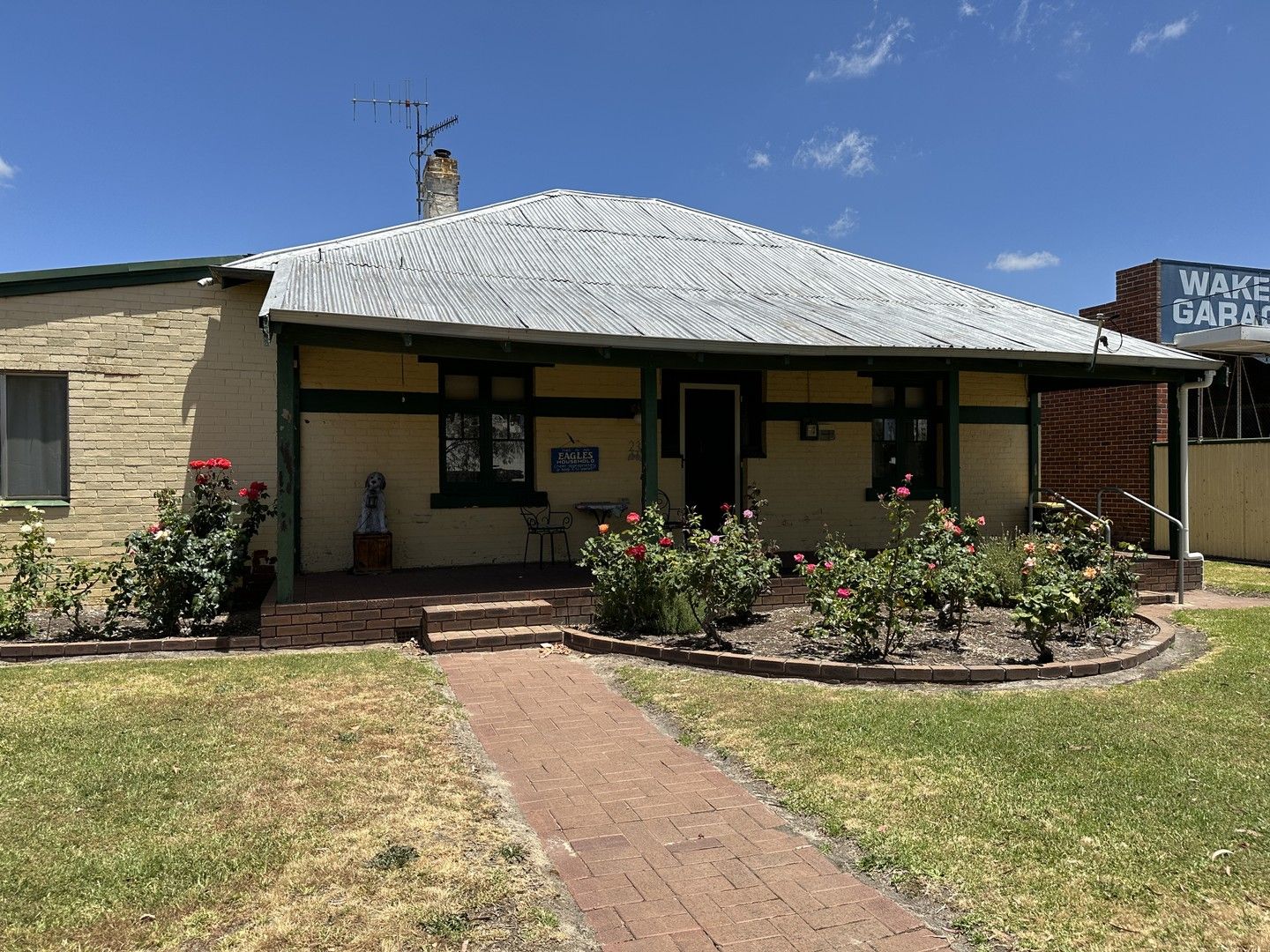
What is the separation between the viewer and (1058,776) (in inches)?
171

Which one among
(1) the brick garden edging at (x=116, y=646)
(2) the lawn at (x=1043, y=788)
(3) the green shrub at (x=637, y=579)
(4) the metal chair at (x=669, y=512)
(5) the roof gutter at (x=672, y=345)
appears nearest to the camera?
(2) the lawn at (x=1043, y=788)

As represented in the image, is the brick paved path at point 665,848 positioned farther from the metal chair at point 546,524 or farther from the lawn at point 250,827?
the metal chair at point 546,524

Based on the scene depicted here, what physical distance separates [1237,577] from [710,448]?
7.42 metres

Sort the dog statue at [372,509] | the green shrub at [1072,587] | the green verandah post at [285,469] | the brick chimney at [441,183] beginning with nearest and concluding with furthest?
the green shrub at [1072,587]
the green verandah post at [285,469]
the dog statue at [372,509]
the brick chimney at [441,183]

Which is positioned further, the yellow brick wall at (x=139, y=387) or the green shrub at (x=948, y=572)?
the yellow brick wall at (x=139, y=387)

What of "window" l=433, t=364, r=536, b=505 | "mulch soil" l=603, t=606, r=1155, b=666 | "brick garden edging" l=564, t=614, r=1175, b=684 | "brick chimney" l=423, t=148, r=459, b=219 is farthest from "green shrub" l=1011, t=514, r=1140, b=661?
"brick chimney" l=423, t=148, r=459, b=219

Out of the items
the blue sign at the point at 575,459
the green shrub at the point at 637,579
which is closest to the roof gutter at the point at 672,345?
the green shrub at the point at 637,579

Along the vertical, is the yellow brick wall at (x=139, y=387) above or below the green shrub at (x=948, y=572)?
above

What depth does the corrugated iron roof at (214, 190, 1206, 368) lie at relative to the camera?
26.2 feet

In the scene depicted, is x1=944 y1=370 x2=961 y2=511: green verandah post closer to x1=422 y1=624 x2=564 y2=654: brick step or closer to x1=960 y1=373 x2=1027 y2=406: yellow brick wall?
x1=960 y1=373 x2=1027 y2=406: yellow brick wall

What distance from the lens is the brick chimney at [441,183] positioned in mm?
14305

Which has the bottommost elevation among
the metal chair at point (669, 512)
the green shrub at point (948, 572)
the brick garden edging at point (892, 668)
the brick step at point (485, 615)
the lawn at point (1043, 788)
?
A: the lawn at point (1043, 788)

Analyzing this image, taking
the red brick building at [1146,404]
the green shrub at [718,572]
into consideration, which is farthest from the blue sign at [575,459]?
the red brick building at [1146,404]

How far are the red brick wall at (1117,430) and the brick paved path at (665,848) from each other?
12.9 metres
